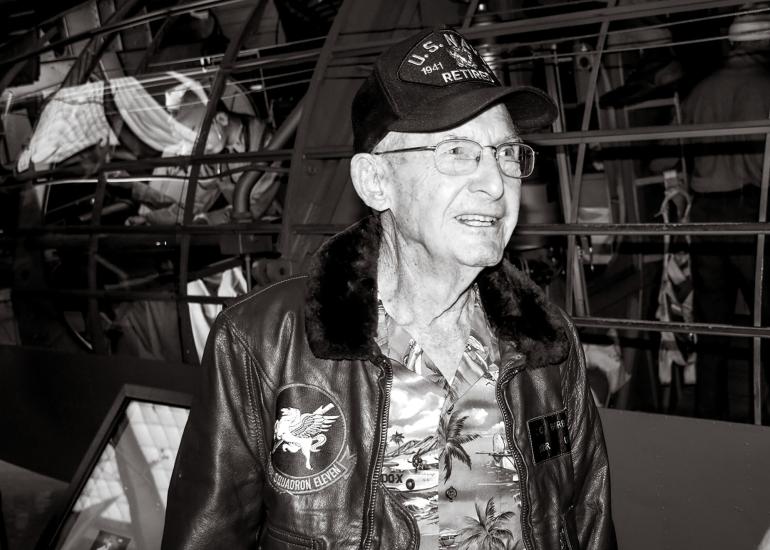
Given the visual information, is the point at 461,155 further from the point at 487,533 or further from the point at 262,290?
the point at 487,533

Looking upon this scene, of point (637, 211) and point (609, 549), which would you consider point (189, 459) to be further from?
point (637, 211)

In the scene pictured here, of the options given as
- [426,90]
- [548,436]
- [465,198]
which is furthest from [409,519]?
[426,90]

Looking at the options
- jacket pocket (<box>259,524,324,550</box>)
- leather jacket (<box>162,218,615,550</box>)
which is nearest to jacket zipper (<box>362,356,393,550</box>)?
leather jacket (<box>162,218,615,550</box>)

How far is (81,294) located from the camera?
4.41 metres

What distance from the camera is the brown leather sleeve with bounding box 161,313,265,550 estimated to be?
170 centimetres

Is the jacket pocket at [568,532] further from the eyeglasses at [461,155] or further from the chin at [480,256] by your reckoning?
the eyeglasses at [461,155]

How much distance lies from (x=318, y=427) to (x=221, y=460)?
0.23 m

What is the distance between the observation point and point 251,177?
4.21m

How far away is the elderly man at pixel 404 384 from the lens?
1.69 metres

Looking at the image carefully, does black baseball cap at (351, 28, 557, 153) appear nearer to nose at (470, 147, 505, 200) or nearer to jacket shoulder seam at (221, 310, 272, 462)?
nose at (470, 147, 505, 200)

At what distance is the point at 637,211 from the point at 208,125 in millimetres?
2988

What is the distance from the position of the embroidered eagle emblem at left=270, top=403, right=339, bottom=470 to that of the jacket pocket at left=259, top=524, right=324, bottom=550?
0.15 m

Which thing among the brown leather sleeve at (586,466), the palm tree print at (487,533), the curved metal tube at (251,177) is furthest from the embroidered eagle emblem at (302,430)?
the curved metal tube at (251,177)

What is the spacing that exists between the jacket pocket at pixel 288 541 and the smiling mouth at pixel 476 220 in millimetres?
775
